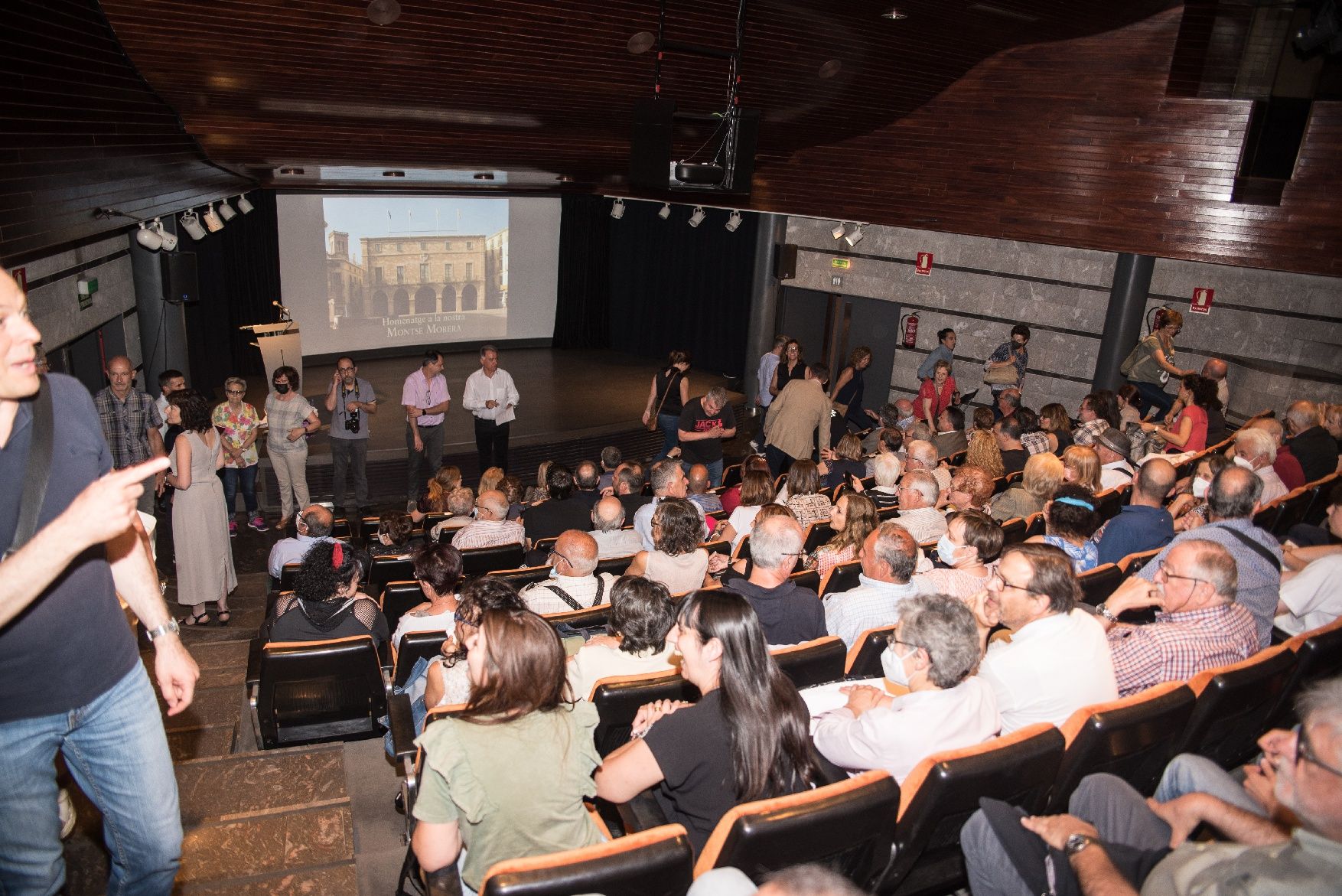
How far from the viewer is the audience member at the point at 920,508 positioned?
16.5 ft

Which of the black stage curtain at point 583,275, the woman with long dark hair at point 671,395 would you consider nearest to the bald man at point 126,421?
the woman with long dark hair at point 671,395

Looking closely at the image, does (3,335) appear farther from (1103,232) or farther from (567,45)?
(1103,232)

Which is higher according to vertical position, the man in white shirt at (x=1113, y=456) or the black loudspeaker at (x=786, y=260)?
the black loudspeaker at (x=786, y=260)

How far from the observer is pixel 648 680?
296 cm

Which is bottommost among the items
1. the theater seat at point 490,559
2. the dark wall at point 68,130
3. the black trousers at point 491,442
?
the black trousers at point 491,442

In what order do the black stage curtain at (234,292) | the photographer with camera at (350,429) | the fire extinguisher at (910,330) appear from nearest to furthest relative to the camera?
the photographer with camera at (350,429), the fire extinguisher at (910,330), the black stage curtain at (234,292)

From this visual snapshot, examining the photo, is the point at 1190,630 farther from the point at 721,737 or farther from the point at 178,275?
the point at 178,275

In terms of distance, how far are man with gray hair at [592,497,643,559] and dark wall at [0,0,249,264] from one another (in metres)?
3.25

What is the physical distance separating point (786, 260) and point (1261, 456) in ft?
24.9

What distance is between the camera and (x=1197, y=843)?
7.29ft

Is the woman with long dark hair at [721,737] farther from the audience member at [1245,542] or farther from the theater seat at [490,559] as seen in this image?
the theater seat at [490,559]

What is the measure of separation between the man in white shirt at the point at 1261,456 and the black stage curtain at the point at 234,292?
11.7 meters

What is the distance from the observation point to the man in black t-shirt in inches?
315

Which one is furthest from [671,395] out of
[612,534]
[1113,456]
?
[1113,456]
